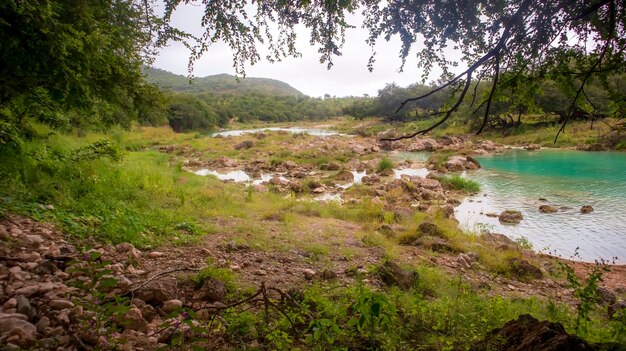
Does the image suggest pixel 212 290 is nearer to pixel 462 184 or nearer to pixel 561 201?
pixel 561 201

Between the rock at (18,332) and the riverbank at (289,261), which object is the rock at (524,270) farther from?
the rock at (18,332)

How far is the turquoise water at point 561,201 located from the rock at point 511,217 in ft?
0.75

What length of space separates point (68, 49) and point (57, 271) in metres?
2.29

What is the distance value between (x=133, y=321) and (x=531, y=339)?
9.44ft

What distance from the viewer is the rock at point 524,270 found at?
702cm

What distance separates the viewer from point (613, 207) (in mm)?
13102

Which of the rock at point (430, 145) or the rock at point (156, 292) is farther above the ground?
the rock at point (156, 292)

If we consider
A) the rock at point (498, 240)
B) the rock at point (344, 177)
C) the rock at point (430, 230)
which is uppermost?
the rock at point (430, 230)

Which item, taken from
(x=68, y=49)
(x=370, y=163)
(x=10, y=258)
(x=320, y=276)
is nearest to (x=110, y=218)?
(x=10, y=258)

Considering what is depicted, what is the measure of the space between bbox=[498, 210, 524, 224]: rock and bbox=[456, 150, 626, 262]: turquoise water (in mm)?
230

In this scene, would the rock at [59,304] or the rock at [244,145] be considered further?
the rock at [244,145]

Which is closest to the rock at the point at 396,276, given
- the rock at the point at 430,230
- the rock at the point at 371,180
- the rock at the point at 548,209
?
the rock at the point at 430,230

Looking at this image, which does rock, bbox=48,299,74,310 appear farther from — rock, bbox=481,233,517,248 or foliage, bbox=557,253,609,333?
rock, bbox=481,233,517,248

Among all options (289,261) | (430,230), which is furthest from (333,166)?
(289,261)
